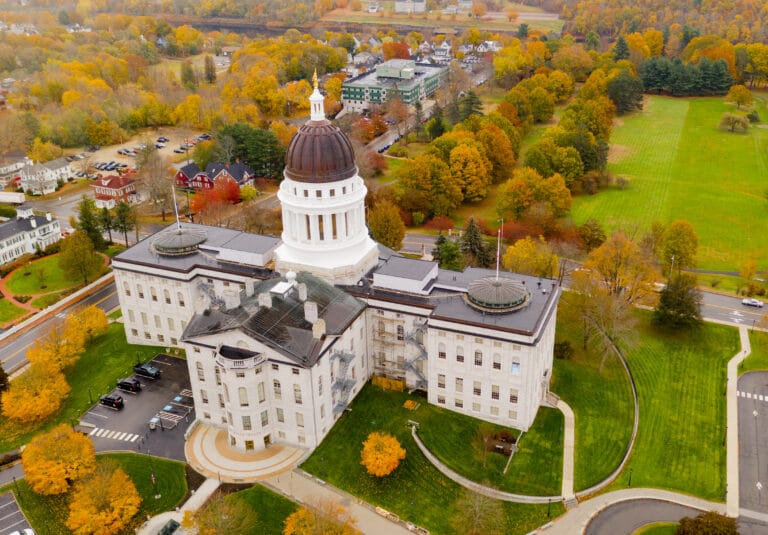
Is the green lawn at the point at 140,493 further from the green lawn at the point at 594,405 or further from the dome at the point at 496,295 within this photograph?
the green lawn at the point at 594,405

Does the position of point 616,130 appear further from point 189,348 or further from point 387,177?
point 189,348

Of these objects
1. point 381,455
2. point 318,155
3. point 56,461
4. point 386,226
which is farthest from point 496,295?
point 56,461

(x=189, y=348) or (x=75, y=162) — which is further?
(x=75, y=162)

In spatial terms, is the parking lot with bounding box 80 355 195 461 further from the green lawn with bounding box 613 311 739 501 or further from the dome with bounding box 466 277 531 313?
the green lawn with bounding box 613 311 739 501

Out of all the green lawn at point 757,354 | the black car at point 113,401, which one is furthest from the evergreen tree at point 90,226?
the green lawn at point 757,354

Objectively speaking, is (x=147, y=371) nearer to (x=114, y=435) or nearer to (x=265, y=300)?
(x=114, y=435)

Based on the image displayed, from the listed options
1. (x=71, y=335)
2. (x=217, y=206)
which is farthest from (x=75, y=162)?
(x=71, y=335)
